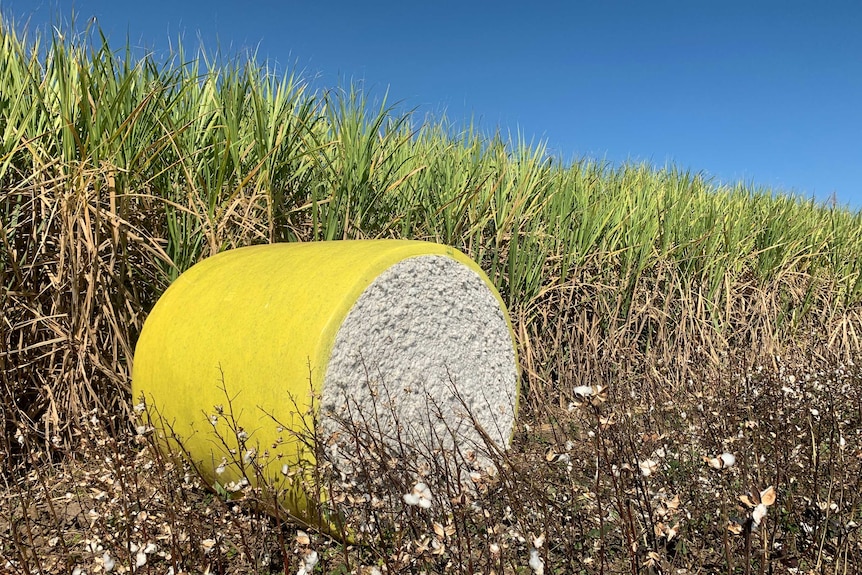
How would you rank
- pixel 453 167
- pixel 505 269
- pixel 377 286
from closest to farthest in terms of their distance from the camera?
pixel 377 286 < pixel 505 269 < pixel 453 167

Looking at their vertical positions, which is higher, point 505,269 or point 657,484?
point 505,269

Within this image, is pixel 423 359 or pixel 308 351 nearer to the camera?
pixel 308 351

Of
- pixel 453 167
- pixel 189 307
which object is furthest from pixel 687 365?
pixel 189 307

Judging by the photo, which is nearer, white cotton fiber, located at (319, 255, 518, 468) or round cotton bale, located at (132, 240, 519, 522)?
round cotton bale, located at (132, 240, 519, 522)

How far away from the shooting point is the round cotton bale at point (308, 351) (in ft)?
6.14

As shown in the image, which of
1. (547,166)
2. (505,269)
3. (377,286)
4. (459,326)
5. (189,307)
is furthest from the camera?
(547,166)

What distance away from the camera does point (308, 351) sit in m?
1.85

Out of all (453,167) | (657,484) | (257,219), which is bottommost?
(657,484)

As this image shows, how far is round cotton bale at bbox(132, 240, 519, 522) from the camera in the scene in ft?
6.14

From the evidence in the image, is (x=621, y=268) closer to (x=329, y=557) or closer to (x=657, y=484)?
(x=657, y=484)

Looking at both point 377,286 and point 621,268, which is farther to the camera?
point 621,268

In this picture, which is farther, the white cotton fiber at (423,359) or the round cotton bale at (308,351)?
the white cotton fiber at (423,359)

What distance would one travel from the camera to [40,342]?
2406 millimetres

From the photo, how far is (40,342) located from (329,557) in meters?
1.37
